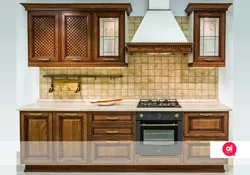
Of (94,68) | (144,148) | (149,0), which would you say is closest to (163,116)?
(144,148)

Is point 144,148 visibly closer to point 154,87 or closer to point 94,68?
point 154,87

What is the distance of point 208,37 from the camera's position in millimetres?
3830

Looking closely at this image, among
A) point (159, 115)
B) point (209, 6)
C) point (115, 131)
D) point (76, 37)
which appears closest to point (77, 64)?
point (76, 37)

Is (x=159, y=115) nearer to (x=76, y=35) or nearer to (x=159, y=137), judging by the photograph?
(x=159, y=137)

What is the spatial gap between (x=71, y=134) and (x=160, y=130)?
1.14 m

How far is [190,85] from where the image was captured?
422 centimetres

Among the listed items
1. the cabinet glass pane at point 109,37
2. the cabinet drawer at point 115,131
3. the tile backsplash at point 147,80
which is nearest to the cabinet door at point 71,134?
the cabinet drawer at point 115,131

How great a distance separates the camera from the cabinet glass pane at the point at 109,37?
12.7 ft

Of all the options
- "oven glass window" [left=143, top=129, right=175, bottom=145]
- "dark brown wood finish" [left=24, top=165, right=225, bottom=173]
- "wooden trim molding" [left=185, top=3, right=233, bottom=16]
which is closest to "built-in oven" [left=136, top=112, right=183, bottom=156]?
"oven glass window" [left=143, top=129, right=175, bottom=145]

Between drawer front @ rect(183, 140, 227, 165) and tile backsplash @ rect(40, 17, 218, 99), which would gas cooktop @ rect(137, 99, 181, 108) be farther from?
drawer front @ rect(183, 140, 227, 165)

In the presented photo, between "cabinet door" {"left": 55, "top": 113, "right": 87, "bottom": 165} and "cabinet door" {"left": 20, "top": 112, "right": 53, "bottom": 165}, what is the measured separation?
11 centimetres

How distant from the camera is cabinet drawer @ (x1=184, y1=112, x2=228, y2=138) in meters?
3.63

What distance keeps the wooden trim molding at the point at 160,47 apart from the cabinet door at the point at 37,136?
4.56 ft

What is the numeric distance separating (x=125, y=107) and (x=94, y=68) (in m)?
0.88
